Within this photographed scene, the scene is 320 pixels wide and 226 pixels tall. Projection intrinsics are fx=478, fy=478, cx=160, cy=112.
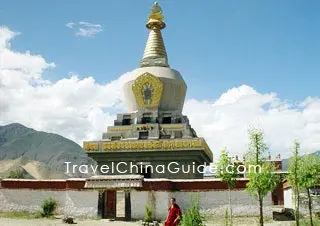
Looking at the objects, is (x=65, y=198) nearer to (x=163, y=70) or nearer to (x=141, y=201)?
A: (x=141, y=201)

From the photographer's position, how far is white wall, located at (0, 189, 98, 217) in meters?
27.6

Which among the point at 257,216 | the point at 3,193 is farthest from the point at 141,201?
the point at 3,193

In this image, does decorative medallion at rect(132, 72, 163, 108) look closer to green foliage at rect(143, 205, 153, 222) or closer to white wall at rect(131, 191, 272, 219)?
white wall at rect(131, 191, 272, 219)

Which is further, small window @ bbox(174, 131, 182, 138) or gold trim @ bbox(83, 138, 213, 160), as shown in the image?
→ small window @ bbox(174, 131, 182, 138)

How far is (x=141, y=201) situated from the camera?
27062mm

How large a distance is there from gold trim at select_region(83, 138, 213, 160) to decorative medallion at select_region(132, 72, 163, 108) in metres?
4.40

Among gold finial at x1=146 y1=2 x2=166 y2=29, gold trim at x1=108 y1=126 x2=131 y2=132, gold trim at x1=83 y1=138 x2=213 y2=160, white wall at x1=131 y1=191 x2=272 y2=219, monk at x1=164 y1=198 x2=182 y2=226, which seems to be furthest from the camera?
Answer: gold finial at x1=146 y1=2 x2=166 y2=29

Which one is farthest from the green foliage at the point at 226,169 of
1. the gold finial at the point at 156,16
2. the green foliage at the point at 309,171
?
the gold finial at the point at 156,16

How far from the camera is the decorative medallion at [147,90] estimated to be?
39375 mm

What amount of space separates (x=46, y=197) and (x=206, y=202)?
959 centimetres

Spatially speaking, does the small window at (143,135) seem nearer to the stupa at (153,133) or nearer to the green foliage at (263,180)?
the stupa at (153,133)

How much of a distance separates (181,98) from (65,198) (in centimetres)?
1612

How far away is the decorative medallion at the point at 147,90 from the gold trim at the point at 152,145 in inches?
173

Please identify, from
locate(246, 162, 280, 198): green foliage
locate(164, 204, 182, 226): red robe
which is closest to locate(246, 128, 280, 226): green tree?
locate(246, 162, 280, 198): green foliage
